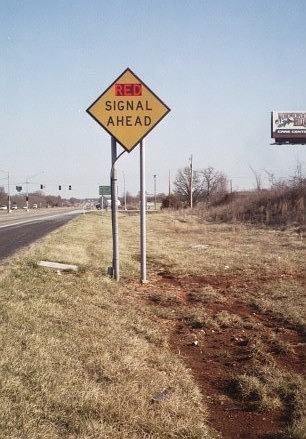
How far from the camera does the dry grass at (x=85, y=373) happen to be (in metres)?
3.51

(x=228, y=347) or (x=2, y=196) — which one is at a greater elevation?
(x=2, y=196)

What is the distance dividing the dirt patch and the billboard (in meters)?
39.6

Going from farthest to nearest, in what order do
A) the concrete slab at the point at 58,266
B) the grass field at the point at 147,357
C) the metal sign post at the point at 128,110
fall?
1. the concrete slab at the point at 58,266
2. the metal sign post at the point at 128,110
3. the grass field at the point at 147,357

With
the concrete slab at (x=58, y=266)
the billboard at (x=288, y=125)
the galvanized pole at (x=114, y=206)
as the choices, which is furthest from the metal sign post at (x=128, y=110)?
the billboard at (x=288, y=125)

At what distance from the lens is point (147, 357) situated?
5.11 metres

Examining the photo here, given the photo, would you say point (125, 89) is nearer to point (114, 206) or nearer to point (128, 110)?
point (128, 110)

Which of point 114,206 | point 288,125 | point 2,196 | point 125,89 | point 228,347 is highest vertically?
point 288,125

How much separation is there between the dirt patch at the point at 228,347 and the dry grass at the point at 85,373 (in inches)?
10.0

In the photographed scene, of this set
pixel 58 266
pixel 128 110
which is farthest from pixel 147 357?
pixel 128 110

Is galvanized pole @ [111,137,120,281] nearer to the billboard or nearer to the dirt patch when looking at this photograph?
the dirt patch

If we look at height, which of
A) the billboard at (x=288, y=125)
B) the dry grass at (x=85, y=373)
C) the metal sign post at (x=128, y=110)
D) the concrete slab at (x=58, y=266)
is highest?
the billboard at (x=288, y=125)

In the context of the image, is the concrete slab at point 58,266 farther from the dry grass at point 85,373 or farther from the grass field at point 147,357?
the dry grass at point 85,373

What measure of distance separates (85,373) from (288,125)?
45211 mm

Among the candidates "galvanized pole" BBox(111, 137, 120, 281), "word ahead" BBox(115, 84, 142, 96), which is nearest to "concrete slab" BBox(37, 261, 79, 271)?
"galvanized pole" BBox(111, 137, 120, 281)
